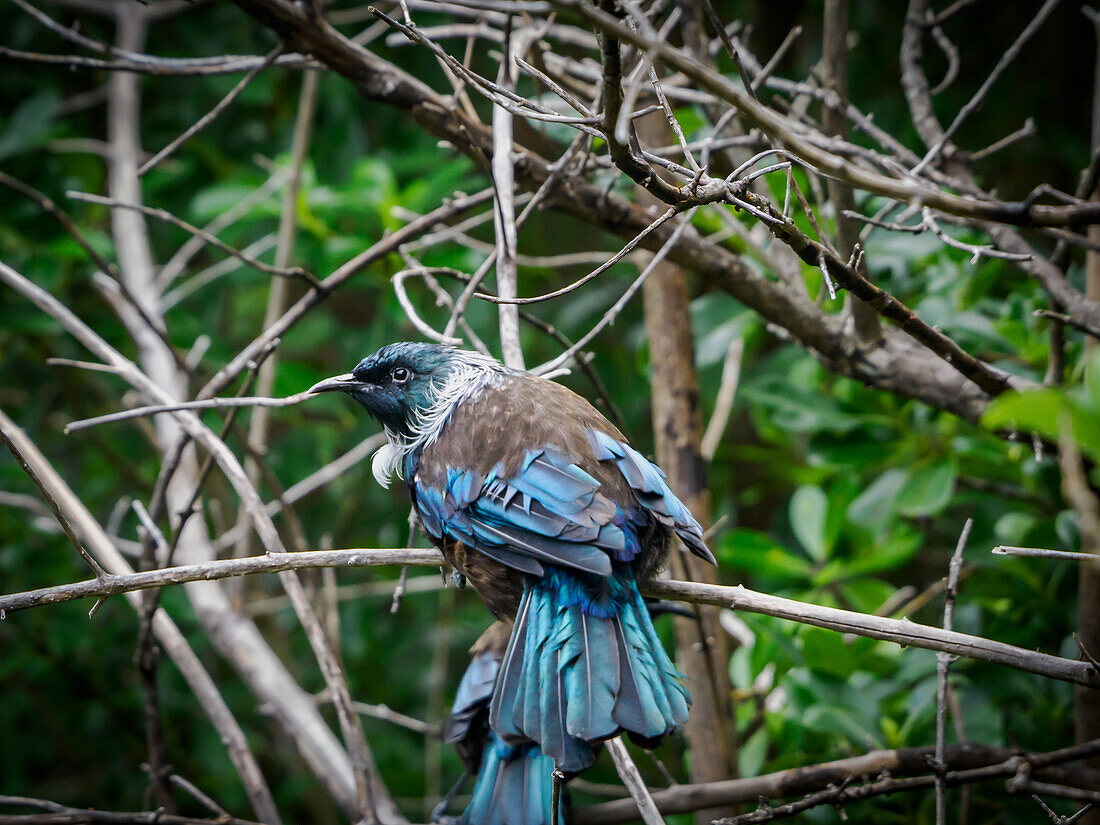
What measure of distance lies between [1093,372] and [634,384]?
279 centimetres

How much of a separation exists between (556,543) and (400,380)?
0.68 metres

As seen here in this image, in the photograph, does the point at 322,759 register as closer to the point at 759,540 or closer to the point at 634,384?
the point at 759,540

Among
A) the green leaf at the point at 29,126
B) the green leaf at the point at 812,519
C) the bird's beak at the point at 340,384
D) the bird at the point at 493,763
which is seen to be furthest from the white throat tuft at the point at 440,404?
the green leaf at the point at 29,126

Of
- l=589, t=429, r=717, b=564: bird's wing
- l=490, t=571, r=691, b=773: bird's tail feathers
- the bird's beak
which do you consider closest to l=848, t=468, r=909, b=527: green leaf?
l=589, t=429, r=717, b=564: bird's wing

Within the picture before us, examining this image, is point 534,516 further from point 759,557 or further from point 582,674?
point 759,557

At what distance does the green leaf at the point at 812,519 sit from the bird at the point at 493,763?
94cm

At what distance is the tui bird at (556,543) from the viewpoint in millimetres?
1394

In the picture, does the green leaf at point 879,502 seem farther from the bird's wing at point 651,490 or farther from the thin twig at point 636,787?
the thin twig at point 636,787

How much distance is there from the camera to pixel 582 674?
4.66ft

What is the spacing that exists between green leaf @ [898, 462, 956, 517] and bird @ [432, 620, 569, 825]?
1091mm

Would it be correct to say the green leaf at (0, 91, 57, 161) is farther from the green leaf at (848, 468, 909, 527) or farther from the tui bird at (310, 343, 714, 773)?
the green leaf at (848, 468, 909, 527)

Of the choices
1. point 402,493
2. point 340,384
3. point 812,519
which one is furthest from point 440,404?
point 402,493

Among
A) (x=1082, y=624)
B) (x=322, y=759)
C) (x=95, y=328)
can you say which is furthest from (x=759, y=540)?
(x=95, y=328)

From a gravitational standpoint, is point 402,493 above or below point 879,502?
above
